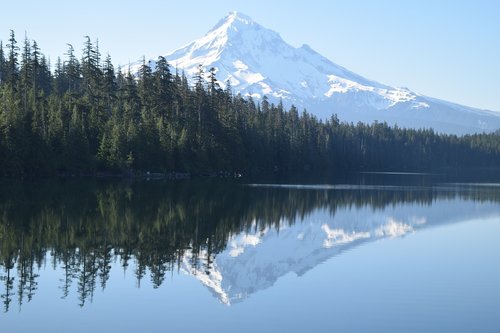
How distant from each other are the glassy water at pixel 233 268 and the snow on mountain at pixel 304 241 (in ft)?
0.35

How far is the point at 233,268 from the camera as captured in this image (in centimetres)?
2912

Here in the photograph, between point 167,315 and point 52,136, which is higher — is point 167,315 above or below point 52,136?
below

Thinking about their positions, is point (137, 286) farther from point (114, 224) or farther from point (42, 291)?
point (114, 224)

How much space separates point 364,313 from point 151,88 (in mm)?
90282

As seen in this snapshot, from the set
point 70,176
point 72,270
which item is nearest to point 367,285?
point 72,270

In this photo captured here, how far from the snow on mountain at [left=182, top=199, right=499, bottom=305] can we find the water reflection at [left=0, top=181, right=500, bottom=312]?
63mm

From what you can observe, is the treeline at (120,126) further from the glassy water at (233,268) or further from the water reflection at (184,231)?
the glassy water at (233,268)

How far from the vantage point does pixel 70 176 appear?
83125 mm

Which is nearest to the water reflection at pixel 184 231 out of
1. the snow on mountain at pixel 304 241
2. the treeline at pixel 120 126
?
the snow on mountain at pixel 304 241

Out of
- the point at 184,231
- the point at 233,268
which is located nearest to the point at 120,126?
the point at 184,231

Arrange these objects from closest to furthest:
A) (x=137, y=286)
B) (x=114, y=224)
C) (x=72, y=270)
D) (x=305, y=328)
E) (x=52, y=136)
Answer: (x=305, y=328) → (x=137, y=286) → (x=72, y=270) → (x=114, y=224) → (x=52, y=136)

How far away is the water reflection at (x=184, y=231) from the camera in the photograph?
25.9 metres

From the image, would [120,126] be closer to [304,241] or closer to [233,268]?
[304,241]

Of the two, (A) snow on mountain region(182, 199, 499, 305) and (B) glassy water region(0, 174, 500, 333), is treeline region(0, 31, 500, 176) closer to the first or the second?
(B) glassy water region(0, 174, 500, 333)
